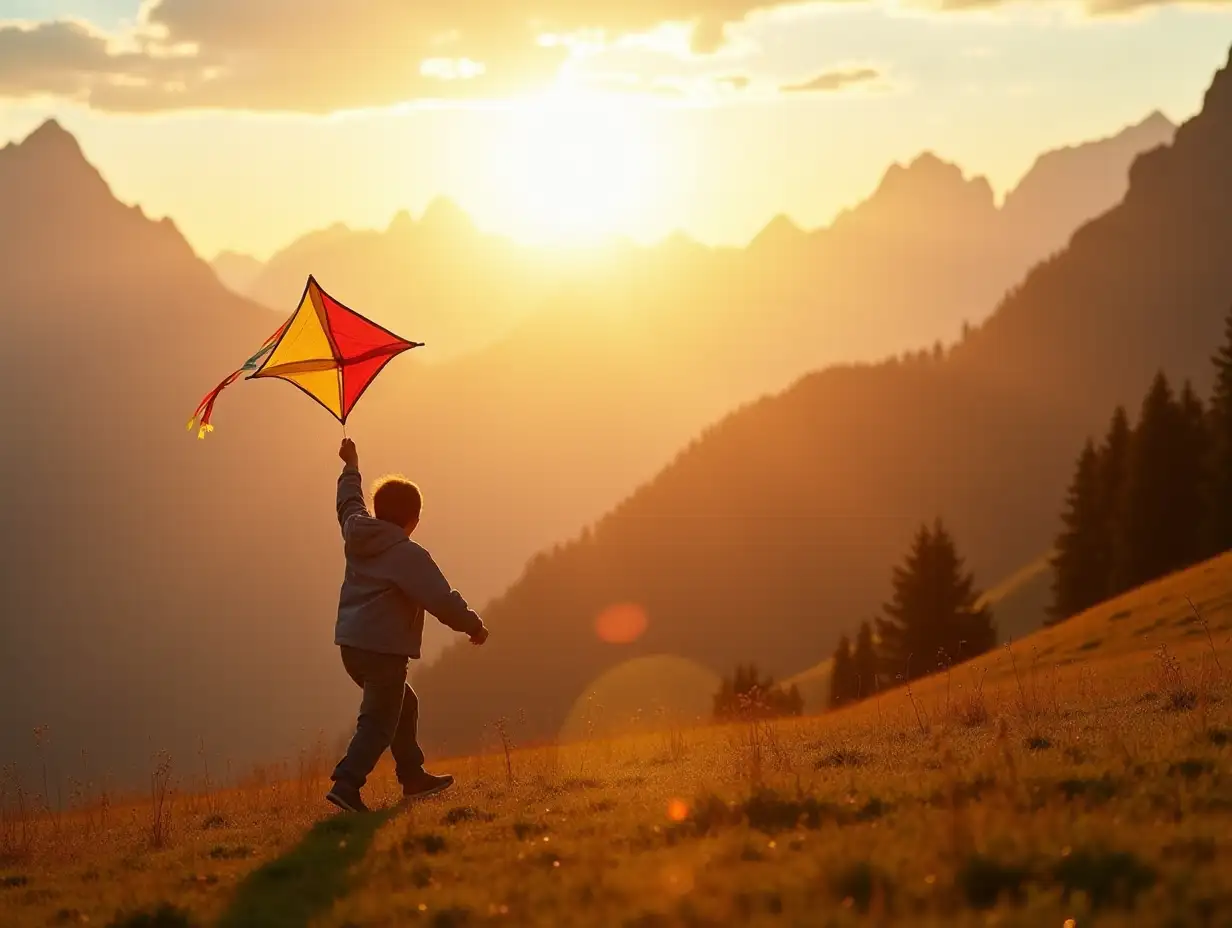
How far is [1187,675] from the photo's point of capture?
52.3ft

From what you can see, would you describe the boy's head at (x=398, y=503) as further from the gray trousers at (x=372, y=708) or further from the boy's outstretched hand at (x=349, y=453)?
the gray trousers at (x=372, y=708)

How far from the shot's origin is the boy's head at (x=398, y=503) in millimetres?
10922

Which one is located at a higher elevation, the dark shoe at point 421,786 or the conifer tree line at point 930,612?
the conifer tree line at point 930,612

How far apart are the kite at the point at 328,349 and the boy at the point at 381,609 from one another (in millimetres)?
2304

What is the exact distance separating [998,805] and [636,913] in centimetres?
273

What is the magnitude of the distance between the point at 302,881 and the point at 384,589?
3276mm

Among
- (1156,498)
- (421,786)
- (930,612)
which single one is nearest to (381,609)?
(421,786)

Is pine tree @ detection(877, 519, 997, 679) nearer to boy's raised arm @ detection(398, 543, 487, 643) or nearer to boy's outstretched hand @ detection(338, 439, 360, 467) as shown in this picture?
boy's outstretched hand @ detection(338, 439, 360, 467)

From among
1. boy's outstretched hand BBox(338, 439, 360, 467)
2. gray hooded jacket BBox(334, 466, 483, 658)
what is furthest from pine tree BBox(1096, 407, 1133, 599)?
gray hooded jacket BBox(334, 466, 483, 658)

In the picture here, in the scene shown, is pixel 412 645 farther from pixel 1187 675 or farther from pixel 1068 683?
pixel 1068 683

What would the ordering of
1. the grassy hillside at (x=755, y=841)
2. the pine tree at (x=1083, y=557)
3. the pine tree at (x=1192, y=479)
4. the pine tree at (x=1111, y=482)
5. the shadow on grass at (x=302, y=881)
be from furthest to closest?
the pine tree at (x=1083, y=557), the pine tree at (x=1111, y=482), the pine tree at (x=1192, y=479), the shadow on grass at (x=302, y=881), the grassy hillside at (x=755, y=841)

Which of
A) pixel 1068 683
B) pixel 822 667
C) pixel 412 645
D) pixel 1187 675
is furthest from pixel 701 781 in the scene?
pixel 822 667

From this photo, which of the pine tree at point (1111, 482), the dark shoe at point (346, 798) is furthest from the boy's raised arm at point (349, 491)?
the pine tree at point (1111, 482)

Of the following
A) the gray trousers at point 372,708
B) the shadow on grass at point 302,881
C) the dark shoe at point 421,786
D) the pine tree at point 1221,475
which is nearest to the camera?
the shadow on grass at point 302,881
